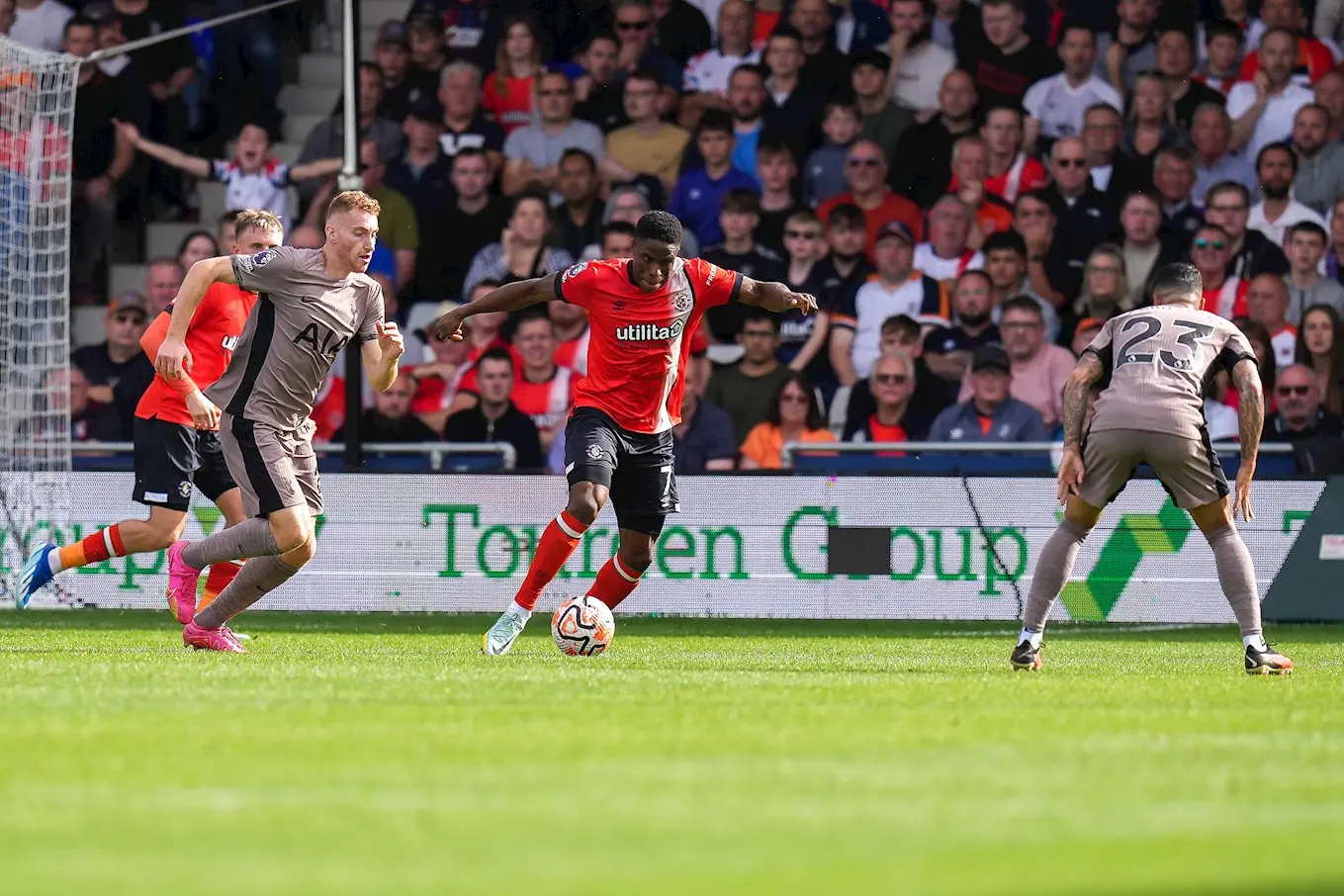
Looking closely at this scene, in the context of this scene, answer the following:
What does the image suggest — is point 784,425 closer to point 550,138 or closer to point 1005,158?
point 1005,158

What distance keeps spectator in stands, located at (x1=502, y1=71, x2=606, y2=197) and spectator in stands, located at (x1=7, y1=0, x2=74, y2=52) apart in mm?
4610

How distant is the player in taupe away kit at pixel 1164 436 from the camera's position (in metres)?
9.84

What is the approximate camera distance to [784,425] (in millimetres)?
15969

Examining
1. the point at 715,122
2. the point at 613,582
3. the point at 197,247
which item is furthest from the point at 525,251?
the point at 613,582

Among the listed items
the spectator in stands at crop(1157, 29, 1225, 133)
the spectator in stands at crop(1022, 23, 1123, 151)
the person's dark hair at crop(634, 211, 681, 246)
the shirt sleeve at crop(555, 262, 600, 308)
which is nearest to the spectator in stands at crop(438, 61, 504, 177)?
the spectator in stands at crop(1022, 23, 1123, 151)

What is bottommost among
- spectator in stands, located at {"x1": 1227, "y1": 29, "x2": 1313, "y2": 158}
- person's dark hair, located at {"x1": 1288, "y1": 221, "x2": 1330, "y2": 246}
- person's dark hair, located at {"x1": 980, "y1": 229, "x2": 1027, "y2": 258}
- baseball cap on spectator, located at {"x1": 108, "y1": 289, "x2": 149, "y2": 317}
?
baseball cap on spectator, located at {"x1": 108, "y1": 289, "x2": 149, "y2": 317}

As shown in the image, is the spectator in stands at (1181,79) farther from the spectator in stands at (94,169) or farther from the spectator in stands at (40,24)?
the spectator in stands at (40,24)

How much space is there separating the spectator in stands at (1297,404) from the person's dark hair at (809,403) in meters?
3.27

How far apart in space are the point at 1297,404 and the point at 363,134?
823 cm

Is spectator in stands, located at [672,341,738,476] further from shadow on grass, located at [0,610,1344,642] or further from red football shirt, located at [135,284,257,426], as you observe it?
red football shirt, located at [135,284,257,426]

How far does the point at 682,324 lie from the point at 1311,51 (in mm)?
9396

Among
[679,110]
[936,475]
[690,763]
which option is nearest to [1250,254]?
[936,475]

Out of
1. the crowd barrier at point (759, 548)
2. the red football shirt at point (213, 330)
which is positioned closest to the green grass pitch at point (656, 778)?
the red football shirt at point (213, 330)

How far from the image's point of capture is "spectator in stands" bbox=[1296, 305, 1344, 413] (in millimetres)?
16016
